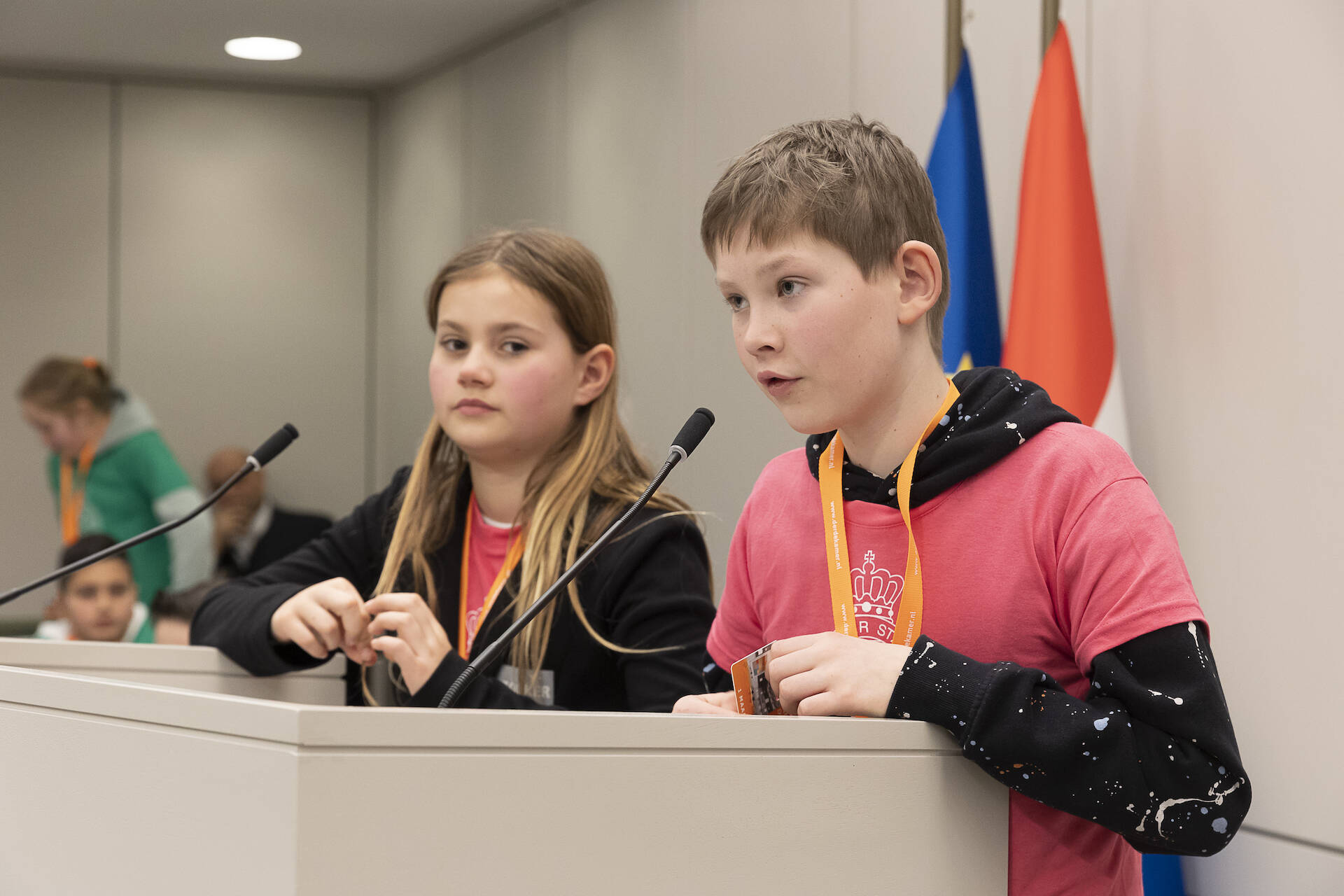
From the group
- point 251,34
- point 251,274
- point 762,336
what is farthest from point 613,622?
point 251,274

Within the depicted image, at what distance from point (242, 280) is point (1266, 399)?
218 inches

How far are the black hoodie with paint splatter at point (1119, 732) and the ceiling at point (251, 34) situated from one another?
196 inches

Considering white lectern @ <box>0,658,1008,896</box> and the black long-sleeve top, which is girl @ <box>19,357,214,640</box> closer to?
white lectern @ <box>0,658,1008,896</box>

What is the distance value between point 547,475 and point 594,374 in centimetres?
18

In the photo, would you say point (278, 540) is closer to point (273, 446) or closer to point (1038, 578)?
point (273, 446)

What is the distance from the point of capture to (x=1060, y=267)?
271cm

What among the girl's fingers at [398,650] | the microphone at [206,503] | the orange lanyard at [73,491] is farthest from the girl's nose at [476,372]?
the orange lanyard at [73,491]

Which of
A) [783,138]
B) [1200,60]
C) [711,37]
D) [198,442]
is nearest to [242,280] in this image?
[198,442]

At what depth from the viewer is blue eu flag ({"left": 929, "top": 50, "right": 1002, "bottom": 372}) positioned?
9.63 feet

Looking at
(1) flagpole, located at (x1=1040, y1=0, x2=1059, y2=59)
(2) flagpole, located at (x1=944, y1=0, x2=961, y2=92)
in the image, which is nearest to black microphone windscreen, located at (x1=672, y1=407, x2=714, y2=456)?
(1) flagpole, located at (x1=1040, y1=0, x2=1059, y2=59)

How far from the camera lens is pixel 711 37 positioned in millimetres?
4484

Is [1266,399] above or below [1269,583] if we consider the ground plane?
above

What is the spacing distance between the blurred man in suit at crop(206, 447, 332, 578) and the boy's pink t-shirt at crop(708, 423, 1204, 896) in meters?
5.01

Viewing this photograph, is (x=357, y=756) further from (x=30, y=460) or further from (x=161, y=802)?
(x=30, y=460)
